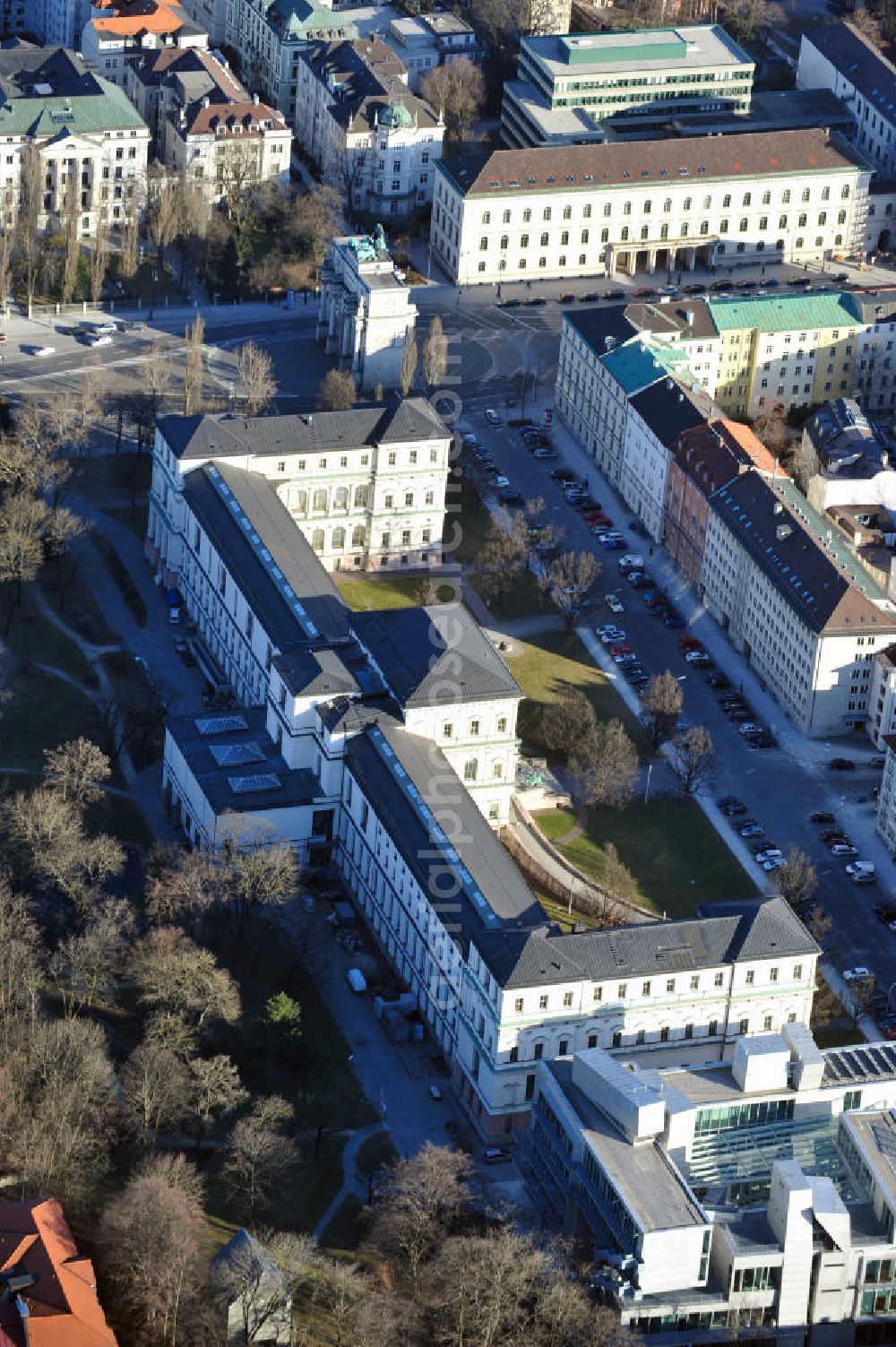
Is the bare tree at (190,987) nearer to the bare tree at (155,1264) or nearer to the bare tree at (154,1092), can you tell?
the bare tree at (154,1092)

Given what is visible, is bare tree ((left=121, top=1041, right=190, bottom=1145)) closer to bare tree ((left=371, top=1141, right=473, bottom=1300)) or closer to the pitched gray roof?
bare tree ((left=371, top=1141, right=473, bottom=1300))

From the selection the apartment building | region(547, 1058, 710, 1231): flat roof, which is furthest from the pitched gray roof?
region(547, 1058, 710, 1231): flat roof

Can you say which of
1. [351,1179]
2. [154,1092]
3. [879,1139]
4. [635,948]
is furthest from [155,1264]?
[879,1139]

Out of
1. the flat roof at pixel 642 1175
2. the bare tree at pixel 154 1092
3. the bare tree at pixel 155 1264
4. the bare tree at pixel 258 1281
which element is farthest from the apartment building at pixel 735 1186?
the bare tree at pixel 155 1264

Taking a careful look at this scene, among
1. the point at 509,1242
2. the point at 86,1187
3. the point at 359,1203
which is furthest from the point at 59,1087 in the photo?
the point at 509,1242

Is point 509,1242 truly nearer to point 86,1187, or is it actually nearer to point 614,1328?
point 614,1328

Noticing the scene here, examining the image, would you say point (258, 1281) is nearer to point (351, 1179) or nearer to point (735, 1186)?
point (351, 1179)
